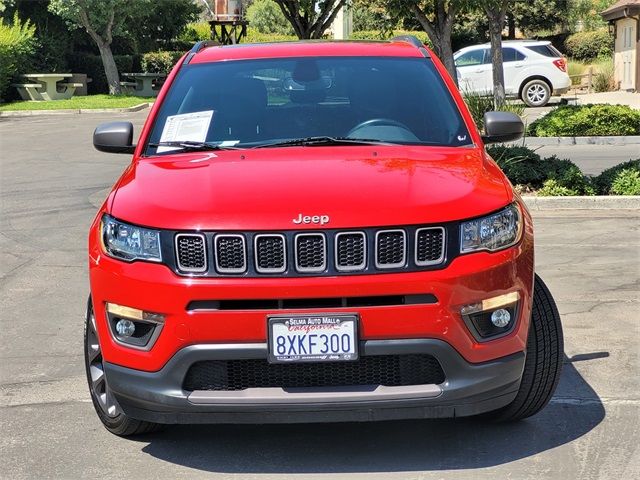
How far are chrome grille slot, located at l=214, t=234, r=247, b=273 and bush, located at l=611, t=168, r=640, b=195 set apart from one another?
8.27 metres

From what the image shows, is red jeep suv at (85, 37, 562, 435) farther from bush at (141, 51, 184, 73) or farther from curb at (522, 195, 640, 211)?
bush at (141, 51, 184, 73)

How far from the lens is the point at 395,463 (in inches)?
175

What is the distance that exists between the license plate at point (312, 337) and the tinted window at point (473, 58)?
82.4ft

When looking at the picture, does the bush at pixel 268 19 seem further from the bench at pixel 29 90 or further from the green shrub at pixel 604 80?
the green shrub at pixel 604 80

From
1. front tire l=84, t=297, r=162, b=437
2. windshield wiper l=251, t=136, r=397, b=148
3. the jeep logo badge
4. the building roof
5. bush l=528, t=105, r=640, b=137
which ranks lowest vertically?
bush l=528, t=105, r=640, b=137

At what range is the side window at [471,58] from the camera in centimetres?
2836

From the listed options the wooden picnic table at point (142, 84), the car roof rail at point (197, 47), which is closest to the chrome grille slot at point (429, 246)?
the car roof rail at point (197, 47)

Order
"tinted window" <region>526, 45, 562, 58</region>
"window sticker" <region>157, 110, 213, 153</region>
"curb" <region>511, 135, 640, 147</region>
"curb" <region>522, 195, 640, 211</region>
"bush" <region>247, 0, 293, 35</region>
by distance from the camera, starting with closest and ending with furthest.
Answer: "window sticker" <region>157, 110, 213, 153</region>
"curb" <region>522, 195, 640, 211</region>
"curb" <region>511, 135, 640, 147</region>
"tinted window" <region>526, 45, 562, 58</region>
"bush" <region>247, 0, 293, 35</region>

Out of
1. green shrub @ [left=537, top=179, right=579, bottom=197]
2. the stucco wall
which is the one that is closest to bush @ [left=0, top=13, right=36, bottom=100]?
the stucco wall

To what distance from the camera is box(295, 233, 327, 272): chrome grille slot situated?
4055mm

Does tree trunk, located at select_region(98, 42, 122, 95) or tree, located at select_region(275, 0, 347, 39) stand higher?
tree, located at select_region(275, 0, 347, 39)

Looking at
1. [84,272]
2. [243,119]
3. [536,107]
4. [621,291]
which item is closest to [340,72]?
[243,119]

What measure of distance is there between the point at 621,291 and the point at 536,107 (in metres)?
20.8

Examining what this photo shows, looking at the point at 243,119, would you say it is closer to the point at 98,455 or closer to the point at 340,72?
the point at 340,72
